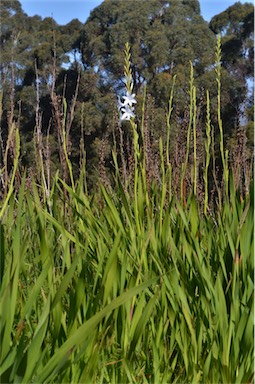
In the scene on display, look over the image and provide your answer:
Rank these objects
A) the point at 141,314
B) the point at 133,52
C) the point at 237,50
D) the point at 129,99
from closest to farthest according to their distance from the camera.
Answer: the point at 141,314
the point at 129,99
the point at 133,52
the point at 237,50

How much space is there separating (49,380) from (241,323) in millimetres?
519

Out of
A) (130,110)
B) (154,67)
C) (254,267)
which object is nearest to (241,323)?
(254,267)

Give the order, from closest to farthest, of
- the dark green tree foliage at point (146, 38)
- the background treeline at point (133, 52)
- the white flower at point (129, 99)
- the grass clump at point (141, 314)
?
the grass clump at point (141, 314)
the white flower at point (129, 99)
the background treeline at point (133, 52)
the dark green tree foliage at point (146, 38)

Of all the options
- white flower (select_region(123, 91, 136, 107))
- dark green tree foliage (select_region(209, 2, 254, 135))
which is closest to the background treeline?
dark green tree foliage (select_region(209, 2, 254, 135))

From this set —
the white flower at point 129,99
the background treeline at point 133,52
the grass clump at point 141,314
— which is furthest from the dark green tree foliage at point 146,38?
the grass clump at point 141,314

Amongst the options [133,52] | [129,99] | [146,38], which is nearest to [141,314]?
[129,99]

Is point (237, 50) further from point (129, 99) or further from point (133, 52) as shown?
point (129, 99)

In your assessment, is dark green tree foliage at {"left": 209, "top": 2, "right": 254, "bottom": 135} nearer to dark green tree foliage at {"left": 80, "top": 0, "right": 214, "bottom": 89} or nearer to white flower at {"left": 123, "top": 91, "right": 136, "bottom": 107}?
dark green tree foliage at {"left": 80, "top": 0, "right": 214, "bottom": 89}

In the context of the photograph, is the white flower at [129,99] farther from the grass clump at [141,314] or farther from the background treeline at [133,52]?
the background treeline at [133,52]

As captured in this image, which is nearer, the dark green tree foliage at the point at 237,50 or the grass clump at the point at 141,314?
the grass clump at the point at 141,314

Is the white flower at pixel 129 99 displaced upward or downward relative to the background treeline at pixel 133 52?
downward

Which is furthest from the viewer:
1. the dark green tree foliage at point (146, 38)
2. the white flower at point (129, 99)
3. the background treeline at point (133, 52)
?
the dark green tree foliage at point (146, 38)

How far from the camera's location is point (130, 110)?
1907mm

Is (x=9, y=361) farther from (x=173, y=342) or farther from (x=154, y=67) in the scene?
(x=154, y=67)
